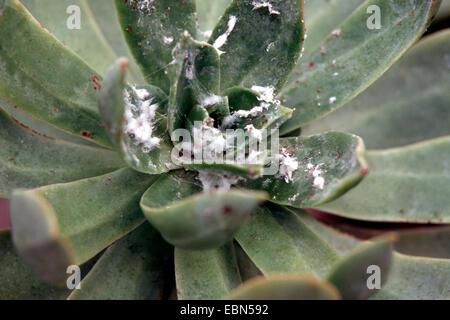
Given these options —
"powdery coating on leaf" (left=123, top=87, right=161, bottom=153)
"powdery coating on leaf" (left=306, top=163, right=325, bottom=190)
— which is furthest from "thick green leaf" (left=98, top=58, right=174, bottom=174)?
"powdery coating on leaf" (left=306, top=163, right=325, bottom=190)

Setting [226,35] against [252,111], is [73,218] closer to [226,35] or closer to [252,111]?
[252,111]

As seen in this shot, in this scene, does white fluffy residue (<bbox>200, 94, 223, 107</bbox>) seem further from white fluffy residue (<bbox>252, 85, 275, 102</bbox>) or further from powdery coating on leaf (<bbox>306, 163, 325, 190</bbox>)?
powdery coating on leaf (<bbox>306, 163, 325, 190</bbox>)

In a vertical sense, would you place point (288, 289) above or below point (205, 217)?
below

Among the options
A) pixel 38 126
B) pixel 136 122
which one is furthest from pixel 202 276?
pixel 38 126

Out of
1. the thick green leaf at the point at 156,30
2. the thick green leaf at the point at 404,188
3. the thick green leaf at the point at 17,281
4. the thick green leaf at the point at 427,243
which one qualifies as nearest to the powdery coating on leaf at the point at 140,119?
the thick green leaf at the point at 156,30

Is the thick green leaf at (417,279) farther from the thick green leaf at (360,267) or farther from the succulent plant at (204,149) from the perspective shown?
the thick green leaf at (360,267)
